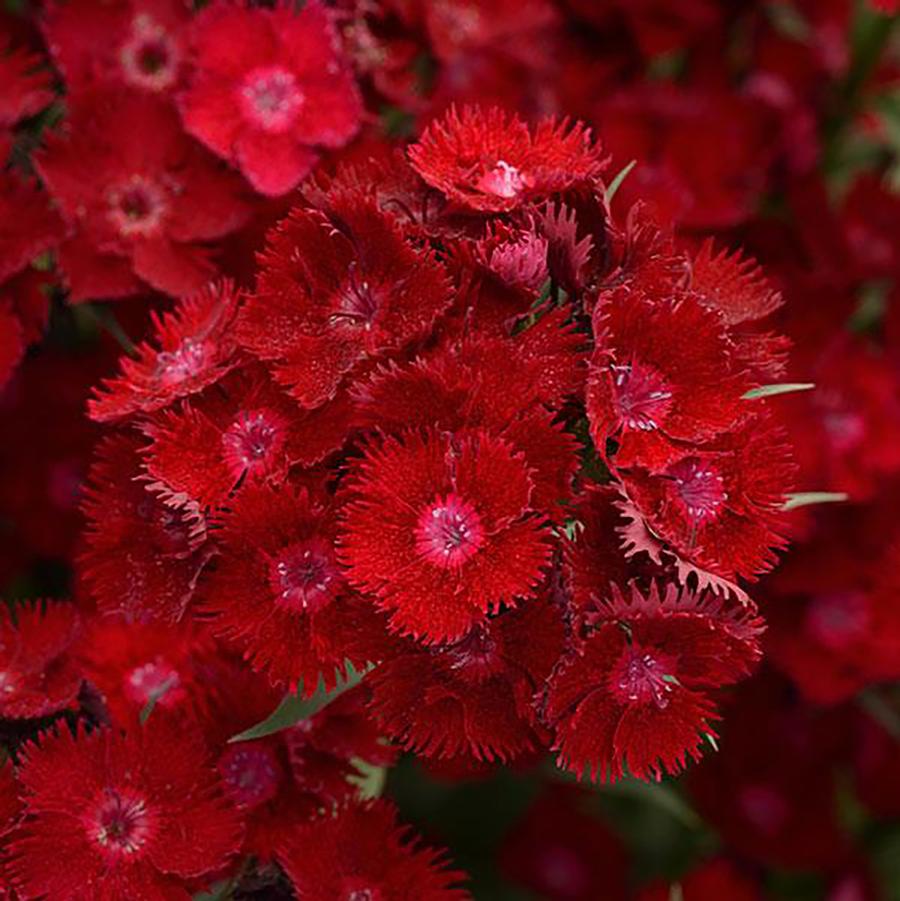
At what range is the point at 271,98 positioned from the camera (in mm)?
1325

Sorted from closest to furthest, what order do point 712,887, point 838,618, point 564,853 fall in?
point 838,618 → point 712,887 → point 564,853

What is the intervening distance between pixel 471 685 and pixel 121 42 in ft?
2.59

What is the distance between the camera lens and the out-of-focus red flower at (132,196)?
4.31 feet

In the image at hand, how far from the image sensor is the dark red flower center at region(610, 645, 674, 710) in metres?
0.92

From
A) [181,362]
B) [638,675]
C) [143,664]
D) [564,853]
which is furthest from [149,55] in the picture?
[564,853]

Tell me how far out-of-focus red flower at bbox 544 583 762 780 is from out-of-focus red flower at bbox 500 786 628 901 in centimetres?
94

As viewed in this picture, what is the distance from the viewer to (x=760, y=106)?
1688mm

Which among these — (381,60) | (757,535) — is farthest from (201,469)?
(381,60)

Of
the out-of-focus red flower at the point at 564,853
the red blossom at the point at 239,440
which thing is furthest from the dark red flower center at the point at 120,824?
the out-of-focus red flower at the point at 564,853

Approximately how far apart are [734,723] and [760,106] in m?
0.73

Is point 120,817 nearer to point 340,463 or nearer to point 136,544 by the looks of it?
point 136,544

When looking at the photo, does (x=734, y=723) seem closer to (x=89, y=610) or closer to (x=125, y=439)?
(x=89, y=610)

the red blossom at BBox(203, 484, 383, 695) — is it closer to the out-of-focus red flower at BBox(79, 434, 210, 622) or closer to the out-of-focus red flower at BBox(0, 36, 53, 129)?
the out-of-focus red flower at BBox(79, 434, 210, 622)

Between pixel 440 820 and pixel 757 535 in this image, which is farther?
pixel 440 820
